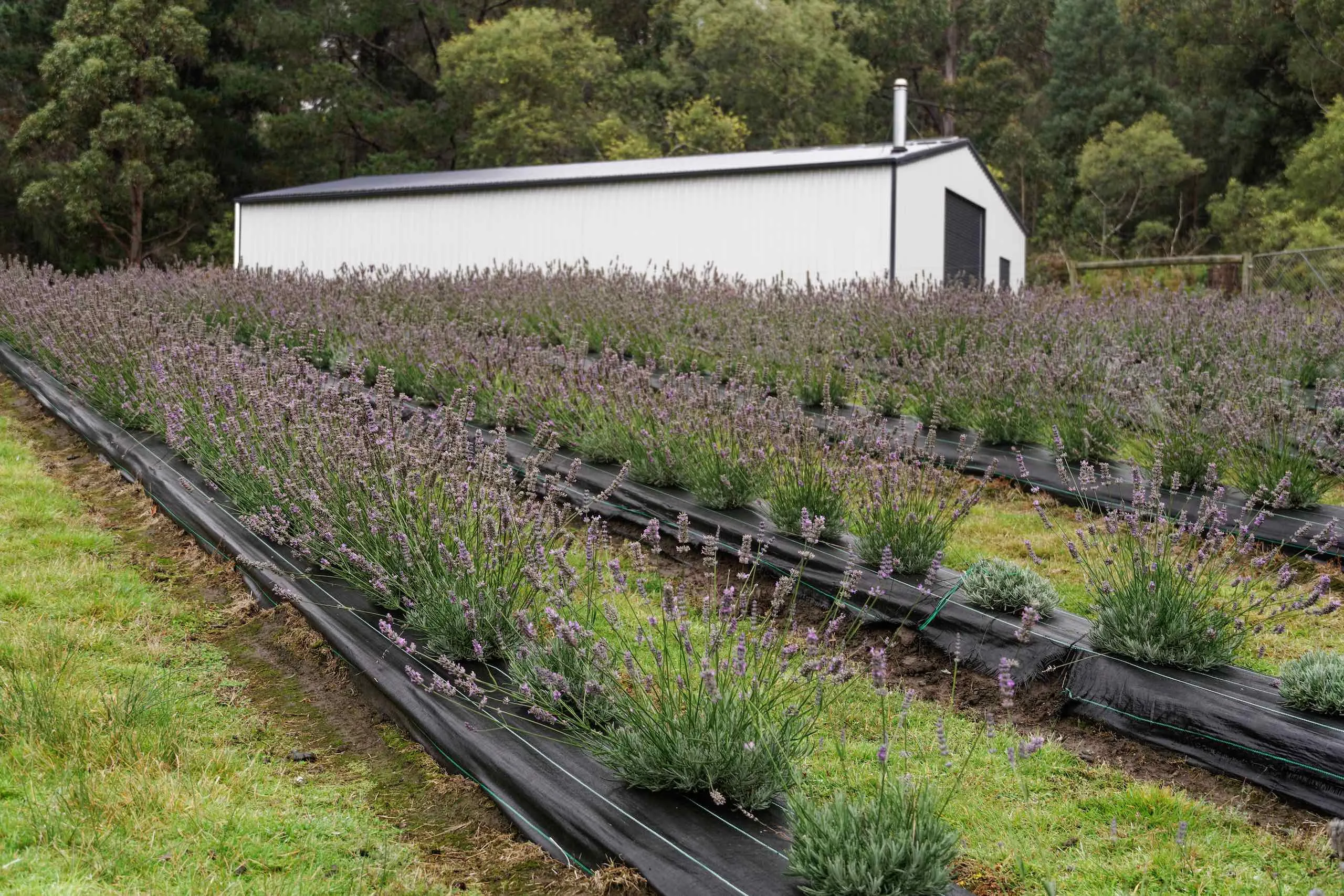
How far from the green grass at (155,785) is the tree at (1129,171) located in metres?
27.5

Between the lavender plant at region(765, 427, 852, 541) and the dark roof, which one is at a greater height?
the dark roof

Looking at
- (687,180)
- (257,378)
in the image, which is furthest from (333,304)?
(687,180)

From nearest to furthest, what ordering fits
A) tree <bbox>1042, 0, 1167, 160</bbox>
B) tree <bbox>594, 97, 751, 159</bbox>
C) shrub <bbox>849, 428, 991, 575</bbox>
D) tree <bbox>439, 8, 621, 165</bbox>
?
1. shrub <bbox>849, 428, 991, 575</bbox>
2. tree <bbox>439, 8, 621, 165</bbox>
3. tree <bbox>594, 97, 751, 159</bbox>
4. tree <bbox>1042, 0, 1167, 160</bbox>

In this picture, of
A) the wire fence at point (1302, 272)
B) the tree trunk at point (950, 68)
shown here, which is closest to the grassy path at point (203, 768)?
the wire fence at point (1302, 272)

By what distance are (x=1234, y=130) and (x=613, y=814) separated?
105 ft

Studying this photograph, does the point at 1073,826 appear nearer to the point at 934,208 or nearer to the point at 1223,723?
the point at 1223,723

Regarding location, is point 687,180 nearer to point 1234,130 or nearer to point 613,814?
point 613,814

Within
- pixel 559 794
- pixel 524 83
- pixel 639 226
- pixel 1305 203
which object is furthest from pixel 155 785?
pixel 1305 203

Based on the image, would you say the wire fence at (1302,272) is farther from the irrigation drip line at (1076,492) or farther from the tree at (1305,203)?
the irrigation drip line at (1076,492)

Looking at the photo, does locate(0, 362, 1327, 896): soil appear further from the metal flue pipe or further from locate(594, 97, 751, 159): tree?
locate(594, 97, 751, 159): tree

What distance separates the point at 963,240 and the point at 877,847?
50.3ft

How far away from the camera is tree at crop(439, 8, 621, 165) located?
26500 mm

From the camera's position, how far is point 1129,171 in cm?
2953

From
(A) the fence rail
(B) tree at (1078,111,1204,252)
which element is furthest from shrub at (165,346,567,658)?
(B) tree at (1078,111,1204,252)
